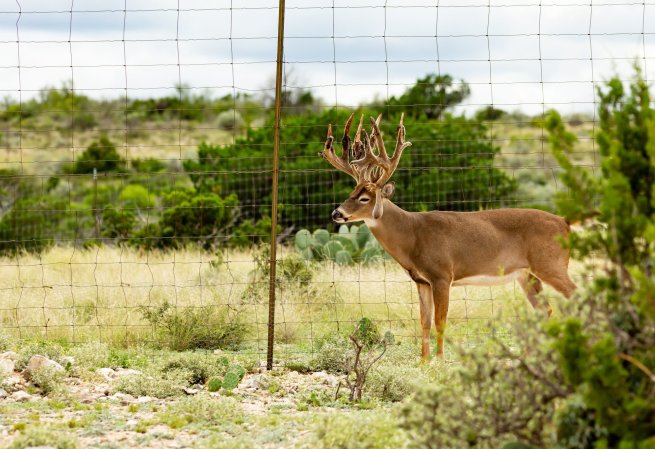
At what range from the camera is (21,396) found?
734cm

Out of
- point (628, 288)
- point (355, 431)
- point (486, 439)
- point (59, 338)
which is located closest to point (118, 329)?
point (59, 338)

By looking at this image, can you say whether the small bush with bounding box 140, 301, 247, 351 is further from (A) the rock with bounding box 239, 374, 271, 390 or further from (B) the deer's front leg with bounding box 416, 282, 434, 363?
(B) the deer's front leg with bounding box 416, 282, 434, 363

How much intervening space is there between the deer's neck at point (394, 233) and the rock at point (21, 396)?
352 cm

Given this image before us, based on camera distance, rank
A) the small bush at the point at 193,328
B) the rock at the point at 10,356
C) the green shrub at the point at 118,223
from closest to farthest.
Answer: the rock at the point at 10,356 → the small bush at the point at 193,328 → the green shrub at the point at 118,223

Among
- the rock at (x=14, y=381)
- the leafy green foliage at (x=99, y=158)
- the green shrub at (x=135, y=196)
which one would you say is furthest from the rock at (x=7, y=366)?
the leafy green foliage at (x=99, y=158)

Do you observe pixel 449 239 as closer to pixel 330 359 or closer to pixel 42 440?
pixel 330 359

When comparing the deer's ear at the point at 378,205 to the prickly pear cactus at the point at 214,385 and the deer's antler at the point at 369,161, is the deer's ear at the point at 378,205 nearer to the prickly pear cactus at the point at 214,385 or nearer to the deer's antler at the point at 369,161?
the deer's antler at the point at 369,161

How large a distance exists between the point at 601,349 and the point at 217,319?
6.31 metres

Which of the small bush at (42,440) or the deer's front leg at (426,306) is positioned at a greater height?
the deer's front leg at (426,306)

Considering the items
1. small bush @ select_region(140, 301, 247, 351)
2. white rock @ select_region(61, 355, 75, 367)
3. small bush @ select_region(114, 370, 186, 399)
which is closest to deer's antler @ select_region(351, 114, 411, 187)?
small bush @ select_region(140, 301, 247, 351)

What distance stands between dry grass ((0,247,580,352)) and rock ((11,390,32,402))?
2150mm

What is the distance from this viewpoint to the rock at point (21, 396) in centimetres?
731

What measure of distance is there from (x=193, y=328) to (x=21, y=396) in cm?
257

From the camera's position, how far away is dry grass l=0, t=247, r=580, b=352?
10.1 metres
